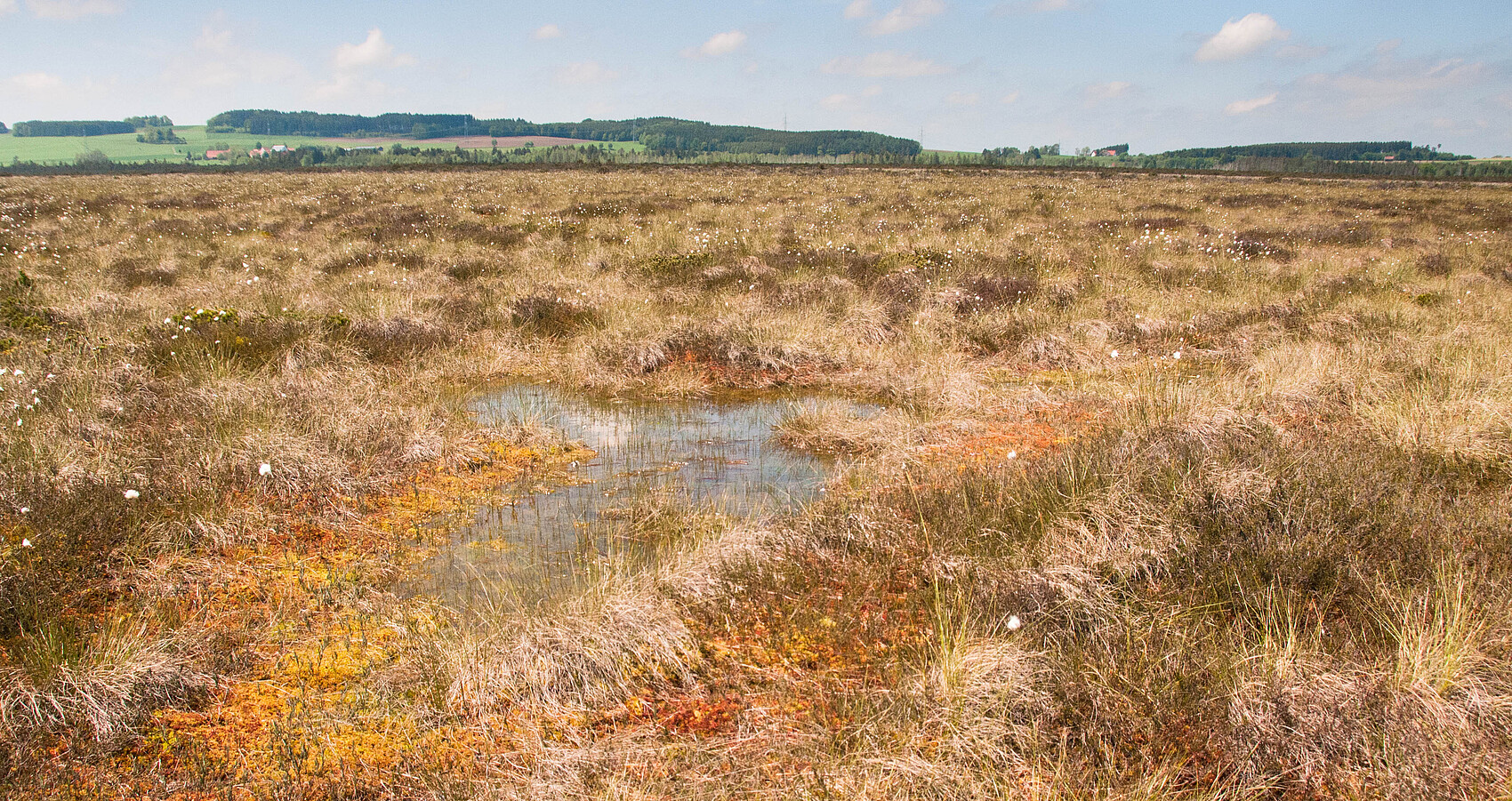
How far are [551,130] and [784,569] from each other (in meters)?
190

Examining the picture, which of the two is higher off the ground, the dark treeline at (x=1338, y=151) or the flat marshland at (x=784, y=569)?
the dark treeline at (x=1338, y=151)

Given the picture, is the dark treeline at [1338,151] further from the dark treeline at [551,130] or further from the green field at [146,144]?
the green field at [146,144]

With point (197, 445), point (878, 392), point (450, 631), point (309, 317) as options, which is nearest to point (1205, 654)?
point (450, 631)

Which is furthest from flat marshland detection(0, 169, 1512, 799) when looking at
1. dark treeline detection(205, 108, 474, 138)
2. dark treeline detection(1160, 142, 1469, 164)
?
dark treeline detection(205, 108, 474, 138)

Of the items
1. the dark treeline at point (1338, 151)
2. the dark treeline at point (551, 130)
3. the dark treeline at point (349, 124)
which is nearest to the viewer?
the dark treeline at point (1338, 151)

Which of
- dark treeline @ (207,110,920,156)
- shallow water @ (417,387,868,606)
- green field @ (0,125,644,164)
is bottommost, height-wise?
shallow water @ (417,387,868,606)

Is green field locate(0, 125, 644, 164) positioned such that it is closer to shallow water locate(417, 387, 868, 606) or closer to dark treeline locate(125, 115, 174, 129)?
dark treeline locate(125, 115, 174, 129)

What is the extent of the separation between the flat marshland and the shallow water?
0.31ft

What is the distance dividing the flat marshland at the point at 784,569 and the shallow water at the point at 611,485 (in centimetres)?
10

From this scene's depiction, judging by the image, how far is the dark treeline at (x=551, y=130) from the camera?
A: 146 metres

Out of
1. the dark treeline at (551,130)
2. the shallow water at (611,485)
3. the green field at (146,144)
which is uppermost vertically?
the dark treeline at (551,130)

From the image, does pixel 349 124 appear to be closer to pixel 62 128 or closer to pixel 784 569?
pixel 62 128

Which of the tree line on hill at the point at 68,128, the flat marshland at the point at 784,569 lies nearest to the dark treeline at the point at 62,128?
the tree line on hill at the point at 68,128

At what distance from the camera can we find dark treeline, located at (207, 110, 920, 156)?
481 feet
